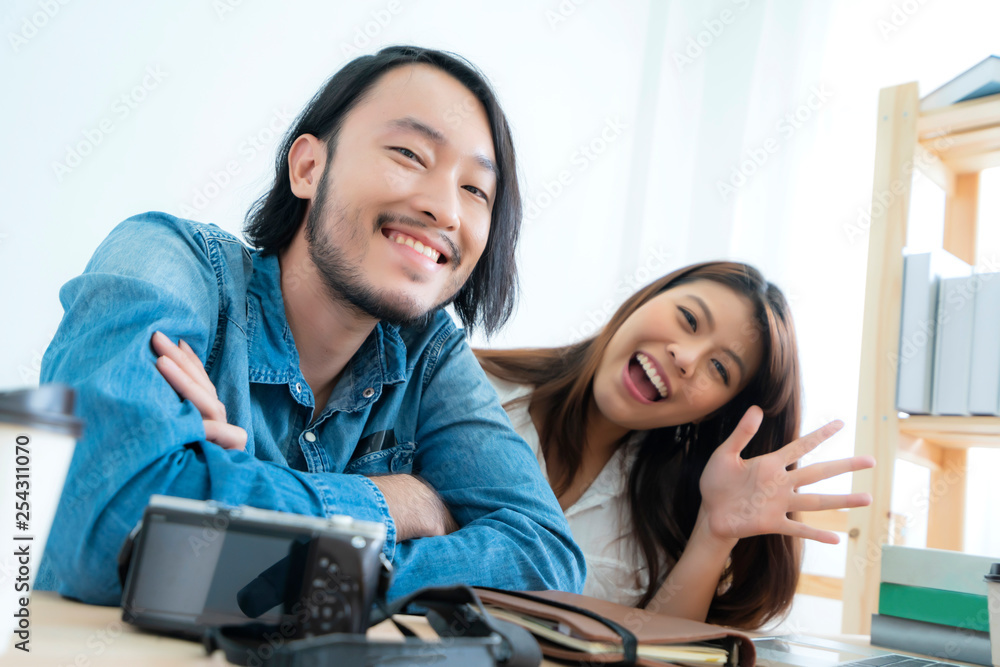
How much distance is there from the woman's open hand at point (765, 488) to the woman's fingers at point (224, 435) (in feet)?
2.88

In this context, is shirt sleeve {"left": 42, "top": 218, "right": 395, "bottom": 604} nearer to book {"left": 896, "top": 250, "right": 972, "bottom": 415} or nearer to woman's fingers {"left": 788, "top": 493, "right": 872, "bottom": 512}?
woman's fingers {"left": 788, "top": 493, "right": 872, "bottom": 512}

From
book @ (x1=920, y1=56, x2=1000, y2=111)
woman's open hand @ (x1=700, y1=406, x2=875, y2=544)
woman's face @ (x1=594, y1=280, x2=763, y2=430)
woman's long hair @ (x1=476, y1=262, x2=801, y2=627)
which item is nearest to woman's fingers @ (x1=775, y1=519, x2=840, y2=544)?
woman's open hand @ (x1=700, y1=406, x2=875, y2=544)

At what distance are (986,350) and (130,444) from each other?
1.68 meters

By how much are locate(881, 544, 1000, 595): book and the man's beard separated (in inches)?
35.4

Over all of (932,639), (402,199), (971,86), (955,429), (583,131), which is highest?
(583,131)

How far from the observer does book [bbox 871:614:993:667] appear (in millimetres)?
1161

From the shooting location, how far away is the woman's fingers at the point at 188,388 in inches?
28.7

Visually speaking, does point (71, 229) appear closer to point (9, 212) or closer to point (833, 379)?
point (9, 212)

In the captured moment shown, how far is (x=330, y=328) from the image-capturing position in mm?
1093

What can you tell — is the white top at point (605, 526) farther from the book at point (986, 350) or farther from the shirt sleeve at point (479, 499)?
the book at point (986, 350)

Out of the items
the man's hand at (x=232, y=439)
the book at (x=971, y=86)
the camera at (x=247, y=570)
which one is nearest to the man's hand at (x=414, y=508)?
the man's hand at (x=232, y=439)

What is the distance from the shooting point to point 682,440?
67.0 inches

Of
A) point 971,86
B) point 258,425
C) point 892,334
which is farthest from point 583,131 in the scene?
point 258,425

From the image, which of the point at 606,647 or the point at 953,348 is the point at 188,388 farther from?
the point at 953,348
